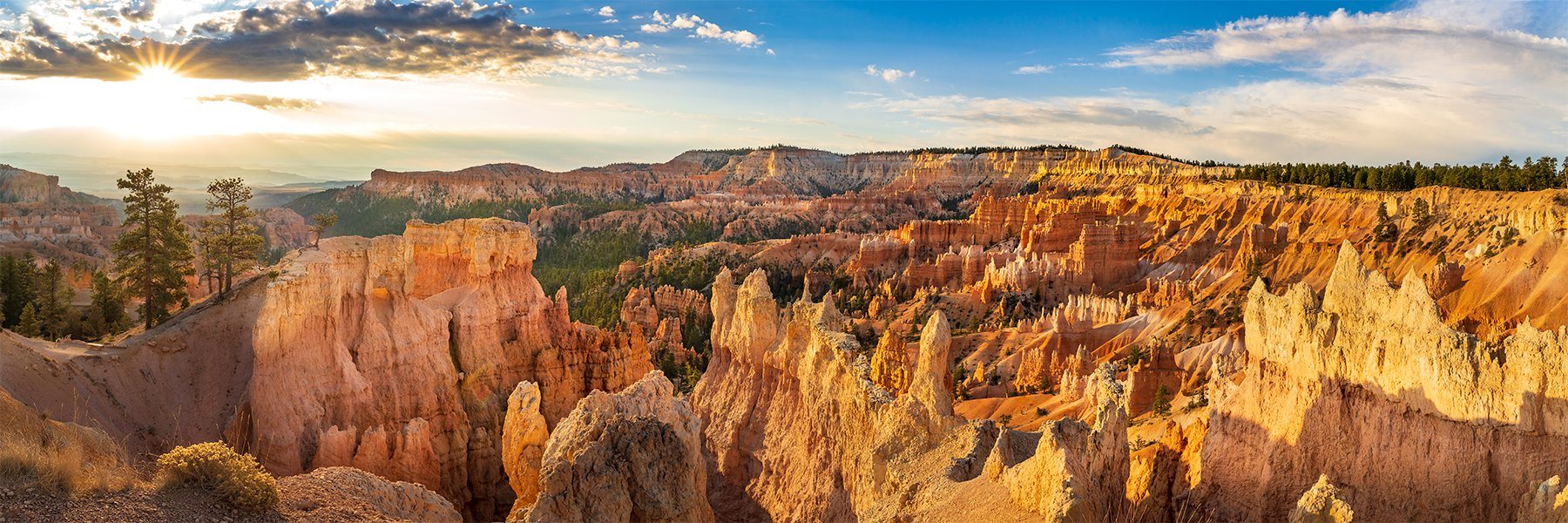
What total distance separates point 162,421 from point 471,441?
621cm

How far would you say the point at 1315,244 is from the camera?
52.4 m

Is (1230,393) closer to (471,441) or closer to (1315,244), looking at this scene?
(471,441)

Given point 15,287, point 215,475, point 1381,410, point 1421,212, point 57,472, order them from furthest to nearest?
point 1421,212
point 15,287
point 1381,410
point 215,475
point 57,472

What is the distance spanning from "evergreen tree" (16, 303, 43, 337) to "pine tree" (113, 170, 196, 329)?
4.24m

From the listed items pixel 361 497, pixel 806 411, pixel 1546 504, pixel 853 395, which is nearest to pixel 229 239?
pixel 361 497

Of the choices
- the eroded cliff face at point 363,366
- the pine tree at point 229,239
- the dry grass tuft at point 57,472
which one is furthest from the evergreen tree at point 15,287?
the dry grass tuft at point 57,472

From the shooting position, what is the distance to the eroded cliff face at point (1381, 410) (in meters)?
10.9

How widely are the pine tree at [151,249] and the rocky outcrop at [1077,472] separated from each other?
25076 millimetres

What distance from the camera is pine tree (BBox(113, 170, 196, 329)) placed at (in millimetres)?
25484

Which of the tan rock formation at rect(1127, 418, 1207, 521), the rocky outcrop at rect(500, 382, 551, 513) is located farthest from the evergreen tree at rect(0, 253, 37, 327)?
the tan rock formation at rect(1127, 418, 1207, 521)

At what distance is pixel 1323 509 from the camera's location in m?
9.54

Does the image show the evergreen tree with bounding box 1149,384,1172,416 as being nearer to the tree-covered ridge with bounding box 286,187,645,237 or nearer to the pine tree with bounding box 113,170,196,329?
the pine tree with bounding box 113,170,196,329

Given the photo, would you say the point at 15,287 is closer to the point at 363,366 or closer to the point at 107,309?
the point at 107,309

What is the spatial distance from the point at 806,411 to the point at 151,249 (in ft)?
67.4
